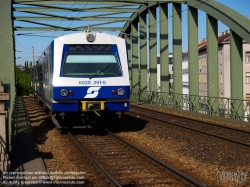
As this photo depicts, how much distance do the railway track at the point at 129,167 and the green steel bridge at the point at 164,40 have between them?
114 inches

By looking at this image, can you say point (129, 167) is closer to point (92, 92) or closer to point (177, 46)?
point (92, 92)

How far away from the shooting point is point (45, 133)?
13.8 meters

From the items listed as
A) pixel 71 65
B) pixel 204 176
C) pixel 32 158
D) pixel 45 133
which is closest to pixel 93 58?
pixel 71 65

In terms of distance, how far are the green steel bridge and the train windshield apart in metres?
1.74

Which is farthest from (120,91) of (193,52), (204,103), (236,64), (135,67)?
(135,67)

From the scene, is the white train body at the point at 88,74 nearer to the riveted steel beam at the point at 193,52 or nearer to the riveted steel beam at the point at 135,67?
the riveted steel beam at the point at 193,52

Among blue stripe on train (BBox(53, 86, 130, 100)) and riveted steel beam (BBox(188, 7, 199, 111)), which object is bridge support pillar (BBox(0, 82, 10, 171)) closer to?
blue stripe on train (BBox(53, 86, 130, 100))

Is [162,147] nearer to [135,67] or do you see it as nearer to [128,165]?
[128,165]

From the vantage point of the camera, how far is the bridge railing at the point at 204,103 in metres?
18.0

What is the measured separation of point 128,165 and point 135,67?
27.7 m

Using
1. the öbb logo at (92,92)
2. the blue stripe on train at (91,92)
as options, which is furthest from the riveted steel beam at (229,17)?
the öbb logo at (92,92)

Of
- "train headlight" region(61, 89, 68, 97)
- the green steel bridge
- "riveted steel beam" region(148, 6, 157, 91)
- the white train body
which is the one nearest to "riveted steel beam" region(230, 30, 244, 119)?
the green steel bridge

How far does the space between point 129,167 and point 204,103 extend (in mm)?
13861

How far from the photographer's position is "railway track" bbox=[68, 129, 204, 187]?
6977 millimetres
